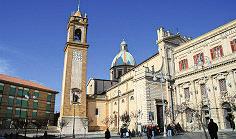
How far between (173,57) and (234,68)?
12368mm

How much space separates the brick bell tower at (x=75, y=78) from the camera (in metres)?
42.2

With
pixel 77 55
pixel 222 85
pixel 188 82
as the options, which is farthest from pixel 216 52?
pixel 77 55

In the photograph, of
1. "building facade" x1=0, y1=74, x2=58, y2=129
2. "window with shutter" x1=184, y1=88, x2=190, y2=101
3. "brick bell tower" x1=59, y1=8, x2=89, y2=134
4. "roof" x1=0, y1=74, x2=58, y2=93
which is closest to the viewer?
Result: "window with shutter" x1=184, y1=88, x2=190, y2=101

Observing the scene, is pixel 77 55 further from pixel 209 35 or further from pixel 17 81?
pixel 209 35

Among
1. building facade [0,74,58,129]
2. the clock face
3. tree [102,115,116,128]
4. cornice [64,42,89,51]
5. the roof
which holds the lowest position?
tree [102,115,116,128]

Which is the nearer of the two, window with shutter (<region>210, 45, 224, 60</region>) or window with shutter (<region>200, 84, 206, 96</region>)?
window with shutter (<region>210, 45, 224, 60</region>)

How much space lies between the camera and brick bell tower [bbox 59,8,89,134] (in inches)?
1662

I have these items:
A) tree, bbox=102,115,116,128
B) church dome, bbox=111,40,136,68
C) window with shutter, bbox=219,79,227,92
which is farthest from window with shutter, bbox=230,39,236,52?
church dome, bbox=111,40,136,68

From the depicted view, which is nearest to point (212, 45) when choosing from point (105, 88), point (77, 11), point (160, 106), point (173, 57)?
point (173, 57)

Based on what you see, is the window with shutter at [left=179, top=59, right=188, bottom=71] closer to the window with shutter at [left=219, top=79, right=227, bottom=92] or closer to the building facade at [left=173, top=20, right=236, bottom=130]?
the building facade at [left=173, top=20, right=236, bottom=130]

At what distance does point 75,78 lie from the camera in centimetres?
4494

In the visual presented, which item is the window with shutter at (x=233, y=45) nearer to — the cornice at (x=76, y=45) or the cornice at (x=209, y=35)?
the cornice at (x=209, y=35)

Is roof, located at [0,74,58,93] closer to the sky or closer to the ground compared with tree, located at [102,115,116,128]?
closer to the sky

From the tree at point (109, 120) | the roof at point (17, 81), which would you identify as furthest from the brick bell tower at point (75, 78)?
the roof at point (17, 81)
